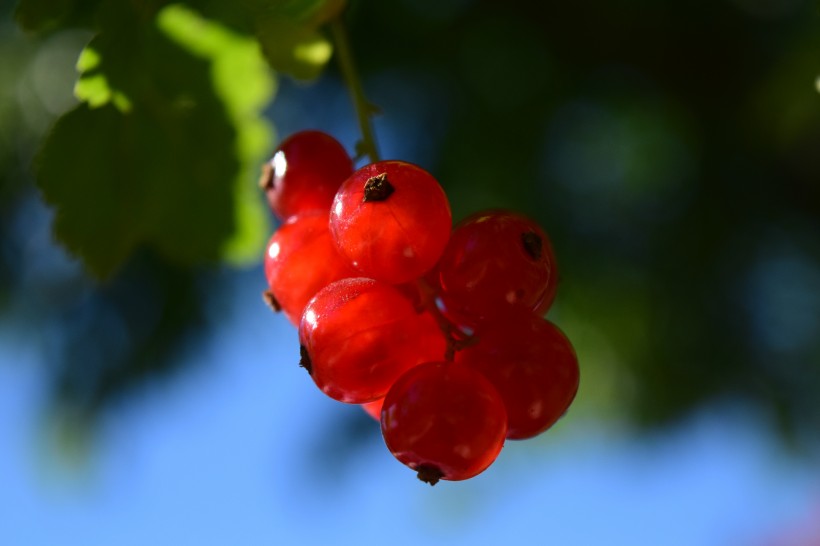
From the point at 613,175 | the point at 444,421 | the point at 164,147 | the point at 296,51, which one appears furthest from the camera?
the point at 613,175

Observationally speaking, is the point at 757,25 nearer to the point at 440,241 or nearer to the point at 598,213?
the point at 598,213

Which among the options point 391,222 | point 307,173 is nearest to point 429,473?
point 391,222

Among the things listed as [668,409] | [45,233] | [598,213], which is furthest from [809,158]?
[45,233]

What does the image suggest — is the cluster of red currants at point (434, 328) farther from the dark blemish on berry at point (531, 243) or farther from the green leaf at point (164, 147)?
the green leaf at point (164, 147)

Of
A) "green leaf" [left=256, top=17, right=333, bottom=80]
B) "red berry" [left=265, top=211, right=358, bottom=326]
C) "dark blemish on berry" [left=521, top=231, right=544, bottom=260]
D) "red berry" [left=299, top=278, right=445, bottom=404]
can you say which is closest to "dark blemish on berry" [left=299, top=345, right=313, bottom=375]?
"red berry" [left=299, top=278, right=445, bottom=404]

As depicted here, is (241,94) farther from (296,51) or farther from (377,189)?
(377,189)

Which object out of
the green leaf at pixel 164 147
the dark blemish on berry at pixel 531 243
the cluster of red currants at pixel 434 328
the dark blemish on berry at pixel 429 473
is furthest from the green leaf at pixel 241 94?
the dark blemish on berry at pixel 429 473
